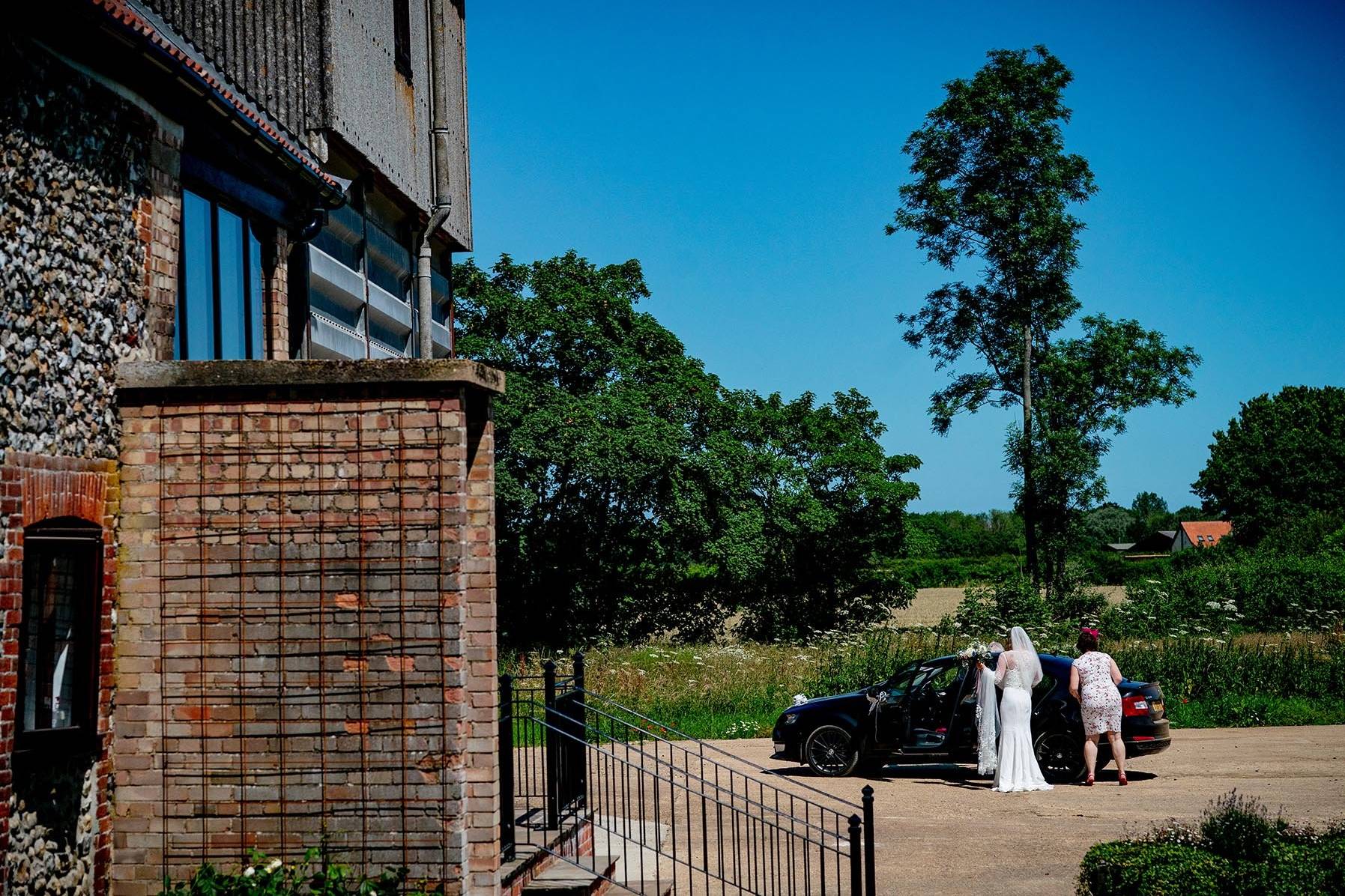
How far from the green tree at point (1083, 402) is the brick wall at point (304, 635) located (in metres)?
30.5

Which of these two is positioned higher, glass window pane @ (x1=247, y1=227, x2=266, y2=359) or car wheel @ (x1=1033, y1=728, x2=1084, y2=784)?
glass window pane @ (x1=247, y1=227, x2=266, y2=359)

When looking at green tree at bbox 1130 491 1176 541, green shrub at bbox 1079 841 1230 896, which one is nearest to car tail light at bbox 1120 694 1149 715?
green shrub at bbox 1079 841 1230 896

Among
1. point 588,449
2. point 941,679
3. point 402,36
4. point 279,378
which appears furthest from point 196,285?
point 588,449

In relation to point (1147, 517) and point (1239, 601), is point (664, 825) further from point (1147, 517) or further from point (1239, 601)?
point (1147, 517)

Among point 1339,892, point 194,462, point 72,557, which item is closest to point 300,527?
point 194,462

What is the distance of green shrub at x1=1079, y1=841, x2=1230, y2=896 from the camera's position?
Result: 322 inches

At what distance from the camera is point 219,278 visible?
10.5 metres

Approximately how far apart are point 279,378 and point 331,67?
604 centimetres

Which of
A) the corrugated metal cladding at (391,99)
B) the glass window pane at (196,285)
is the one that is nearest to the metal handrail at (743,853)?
the glass window pane at (196,285)

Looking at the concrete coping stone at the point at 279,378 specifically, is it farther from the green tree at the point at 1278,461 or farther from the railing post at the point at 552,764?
the green tree at the point at 1278,461

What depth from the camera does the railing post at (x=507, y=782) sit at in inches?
349

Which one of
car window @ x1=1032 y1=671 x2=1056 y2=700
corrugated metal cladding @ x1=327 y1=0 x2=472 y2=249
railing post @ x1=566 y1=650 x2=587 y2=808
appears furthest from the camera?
car window @ x1=1032 y1=671 x2=1056 y2=700

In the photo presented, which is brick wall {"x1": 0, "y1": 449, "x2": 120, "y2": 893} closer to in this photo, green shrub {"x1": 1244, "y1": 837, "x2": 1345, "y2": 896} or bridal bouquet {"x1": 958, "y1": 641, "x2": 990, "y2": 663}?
green shrub {"x1": 1244, "y1": 837, "x2": 1345, "y2": 896}

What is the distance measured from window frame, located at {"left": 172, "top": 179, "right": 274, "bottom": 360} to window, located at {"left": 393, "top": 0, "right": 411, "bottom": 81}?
4.29m
